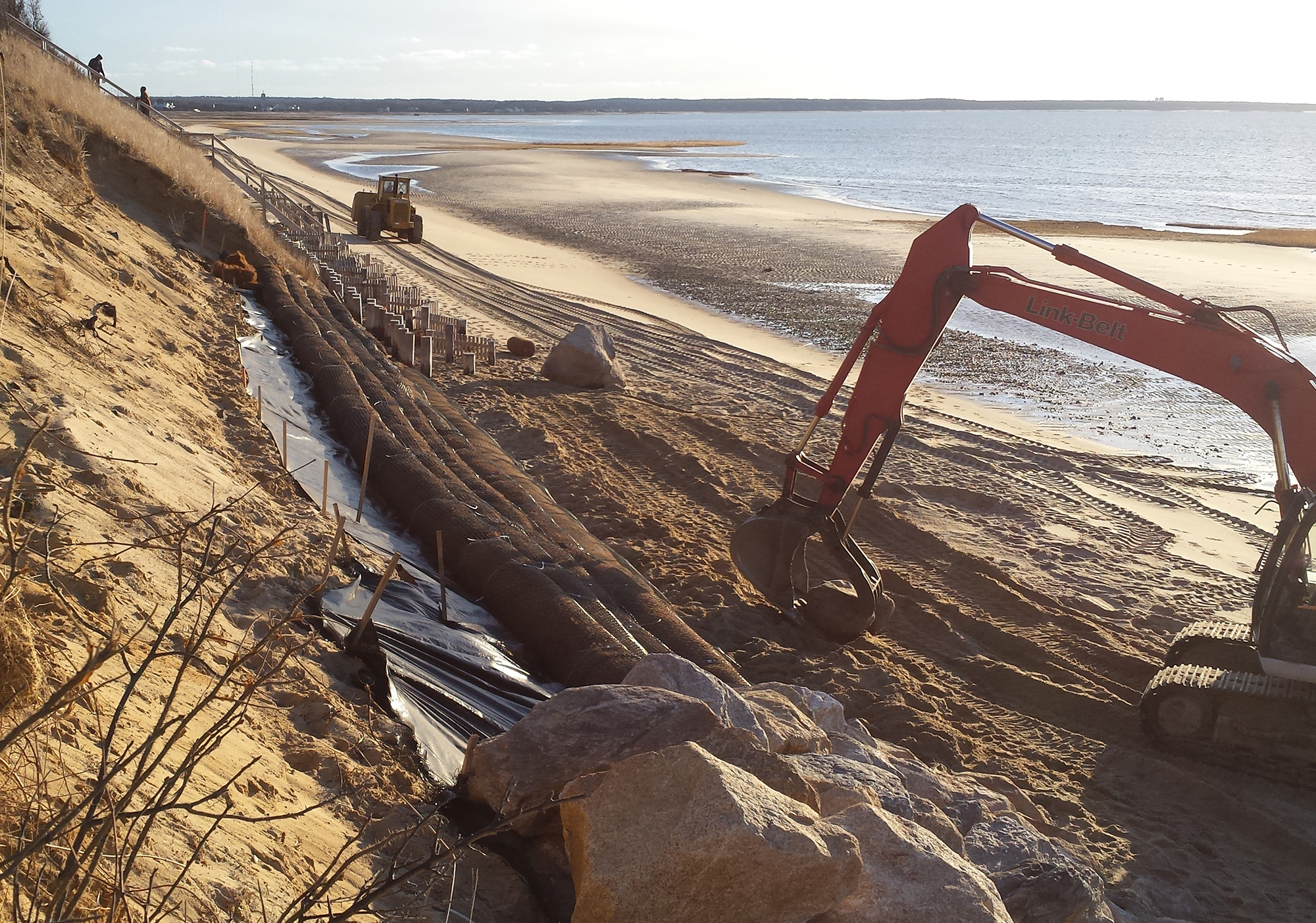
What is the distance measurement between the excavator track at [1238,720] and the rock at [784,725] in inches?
124

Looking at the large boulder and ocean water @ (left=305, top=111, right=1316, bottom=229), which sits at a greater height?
ocean water @ (left=305, top=111, right=1316, bottom=229)

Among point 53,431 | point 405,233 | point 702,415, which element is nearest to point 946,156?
point 405,233

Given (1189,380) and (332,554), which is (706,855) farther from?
(1189,380)

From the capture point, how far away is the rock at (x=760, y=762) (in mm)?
4559

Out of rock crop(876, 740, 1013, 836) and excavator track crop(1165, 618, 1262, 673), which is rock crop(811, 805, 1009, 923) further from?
excavator track crop(1165, 618, 1262, 673)

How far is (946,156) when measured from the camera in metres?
102

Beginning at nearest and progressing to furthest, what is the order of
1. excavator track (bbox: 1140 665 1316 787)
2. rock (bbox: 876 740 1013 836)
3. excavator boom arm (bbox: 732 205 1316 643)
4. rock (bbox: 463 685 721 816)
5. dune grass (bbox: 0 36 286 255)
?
rock (bbox: 463 685 721 816)
rock (bbox: 876 740 1013 836)
excavator track (bbox: 1140 665 1316 787)
excavator boom arm (bbox: 732 205 1316 643)
dune grass (bbox: 0 36 286 255)

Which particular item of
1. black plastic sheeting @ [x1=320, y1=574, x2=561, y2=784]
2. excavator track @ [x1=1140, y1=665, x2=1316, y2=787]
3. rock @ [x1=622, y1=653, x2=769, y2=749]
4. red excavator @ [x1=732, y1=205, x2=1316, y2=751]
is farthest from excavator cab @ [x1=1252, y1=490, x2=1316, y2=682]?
black plastic sheeting @ [x1=320, y1=574, x2=561, y2=784]

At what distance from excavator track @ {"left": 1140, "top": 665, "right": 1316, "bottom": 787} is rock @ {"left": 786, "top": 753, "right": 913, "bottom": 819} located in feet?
10.6

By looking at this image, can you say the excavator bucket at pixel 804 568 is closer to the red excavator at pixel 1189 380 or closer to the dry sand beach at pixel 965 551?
the red excavator at pixel 1189 380

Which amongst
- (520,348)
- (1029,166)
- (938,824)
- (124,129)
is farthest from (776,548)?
(1029,166)

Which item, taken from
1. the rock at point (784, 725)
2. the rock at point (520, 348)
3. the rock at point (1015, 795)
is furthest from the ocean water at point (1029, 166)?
the rock at point (784, 725)

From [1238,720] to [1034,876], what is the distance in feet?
10.8

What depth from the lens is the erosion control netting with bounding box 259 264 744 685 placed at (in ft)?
22.7
